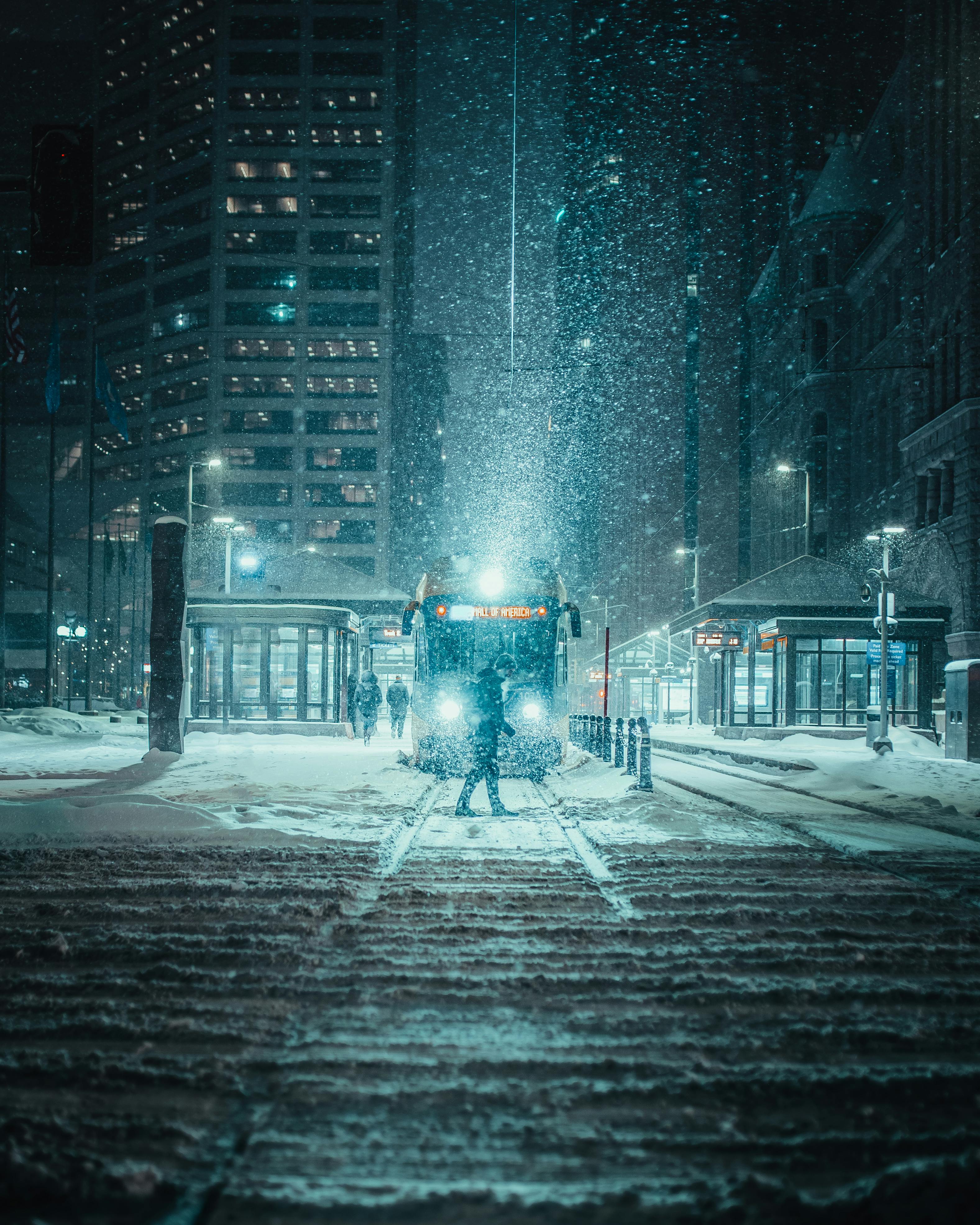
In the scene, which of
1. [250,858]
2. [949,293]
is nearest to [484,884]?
[250,858]

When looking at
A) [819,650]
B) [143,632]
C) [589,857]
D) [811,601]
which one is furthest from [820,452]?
[589,857]

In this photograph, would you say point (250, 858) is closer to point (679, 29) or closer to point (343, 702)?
point (343, 702)

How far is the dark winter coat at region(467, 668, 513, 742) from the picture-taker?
1223 cm

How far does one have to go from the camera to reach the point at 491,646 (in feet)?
56.4

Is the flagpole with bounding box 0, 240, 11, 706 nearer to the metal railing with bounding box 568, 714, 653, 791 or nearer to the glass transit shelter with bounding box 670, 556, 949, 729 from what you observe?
the metal railing with bounding box 568, 714, 653, 791

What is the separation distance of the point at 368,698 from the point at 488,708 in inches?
567

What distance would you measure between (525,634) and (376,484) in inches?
3170

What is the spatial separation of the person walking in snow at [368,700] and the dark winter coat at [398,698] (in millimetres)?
1052

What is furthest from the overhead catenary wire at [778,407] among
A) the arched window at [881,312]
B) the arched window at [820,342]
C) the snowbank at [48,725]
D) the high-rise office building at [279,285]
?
the high-rise office building at [279,285]

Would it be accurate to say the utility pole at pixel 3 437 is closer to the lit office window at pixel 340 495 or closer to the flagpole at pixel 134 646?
the flagpole at pixel 134 646

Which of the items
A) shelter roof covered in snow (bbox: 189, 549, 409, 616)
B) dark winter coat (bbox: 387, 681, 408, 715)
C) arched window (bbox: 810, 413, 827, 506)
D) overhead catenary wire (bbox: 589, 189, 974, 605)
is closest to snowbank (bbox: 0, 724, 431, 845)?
dark winter coat (bbox: 387, 681, 408, 715)

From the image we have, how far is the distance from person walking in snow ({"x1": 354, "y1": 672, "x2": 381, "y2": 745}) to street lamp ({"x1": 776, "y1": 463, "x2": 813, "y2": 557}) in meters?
20.3

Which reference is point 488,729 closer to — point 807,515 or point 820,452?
point 807,515

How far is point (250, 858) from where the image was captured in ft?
28.7
